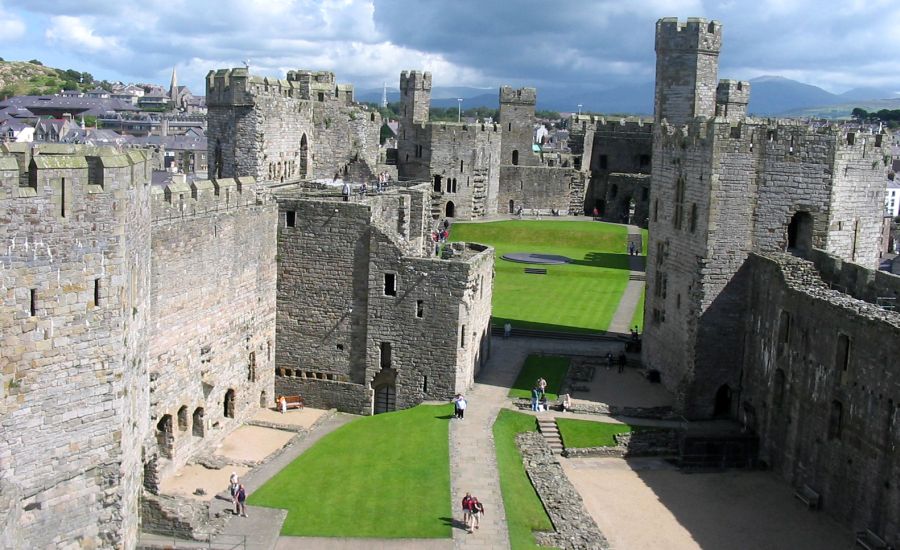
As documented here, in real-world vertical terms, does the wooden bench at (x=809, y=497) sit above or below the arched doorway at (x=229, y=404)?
below

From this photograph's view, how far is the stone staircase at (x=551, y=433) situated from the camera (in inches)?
1282

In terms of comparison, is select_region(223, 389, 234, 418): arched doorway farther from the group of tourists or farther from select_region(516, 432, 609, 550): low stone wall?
the group of tourists

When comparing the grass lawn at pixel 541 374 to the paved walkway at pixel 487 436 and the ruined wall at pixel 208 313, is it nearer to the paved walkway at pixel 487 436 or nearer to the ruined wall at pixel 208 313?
the paved walkway at pixel 487 436

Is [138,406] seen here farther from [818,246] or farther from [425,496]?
[818,246]

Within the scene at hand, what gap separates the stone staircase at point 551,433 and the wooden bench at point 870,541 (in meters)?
9.54

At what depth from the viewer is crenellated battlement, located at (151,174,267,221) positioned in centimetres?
2839

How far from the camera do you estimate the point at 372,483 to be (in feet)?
91.6

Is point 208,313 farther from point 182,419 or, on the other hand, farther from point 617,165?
point 617,165

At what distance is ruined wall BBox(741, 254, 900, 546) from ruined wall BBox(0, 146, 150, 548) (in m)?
18.3

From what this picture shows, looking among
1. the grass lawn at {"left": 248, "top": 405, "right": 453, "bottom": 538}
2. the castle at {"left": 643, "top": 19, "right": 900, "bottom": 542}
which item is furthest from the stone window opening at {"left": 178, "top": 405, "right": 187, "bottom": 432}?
the castle at {"left": 643, "top": 19, "right": 900, "bottom": 542}

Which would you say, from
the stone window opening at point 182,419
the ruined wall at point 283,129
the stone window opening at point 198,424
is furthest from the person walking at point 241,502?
the ruined wall at point 283,129

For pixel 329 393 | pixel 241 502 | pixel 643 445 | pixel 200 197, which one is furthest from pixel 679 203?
pixel 241 502

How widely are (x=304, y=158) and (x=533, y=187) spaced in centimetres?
4112

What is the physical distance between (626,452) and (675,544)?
A: 21.2 feet
